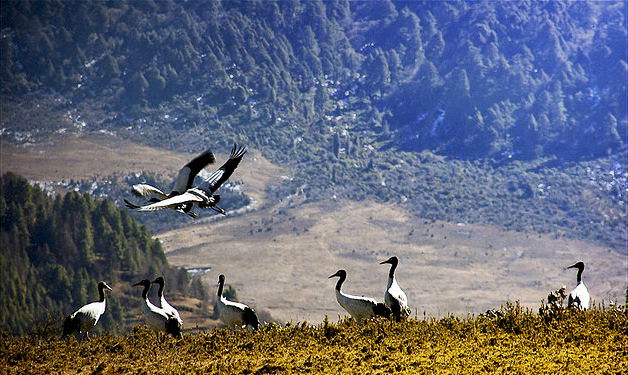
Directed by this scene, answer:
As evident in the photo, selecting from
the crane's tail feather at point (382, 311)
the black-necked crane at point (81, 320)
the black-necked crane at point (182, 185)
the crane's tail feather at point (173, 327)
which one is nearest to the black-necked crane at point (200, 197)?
the black-necked crane at point (182, 185)

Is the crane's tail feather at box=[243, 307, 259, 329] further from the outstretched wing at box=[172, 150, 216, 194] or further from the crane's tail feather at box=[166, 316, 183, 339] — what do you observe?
the outstretched wing at box=[172, 150, 216, 194]

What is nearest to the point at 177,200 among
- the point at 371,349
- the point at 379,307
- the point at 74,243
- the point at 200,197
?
the point at 200,197

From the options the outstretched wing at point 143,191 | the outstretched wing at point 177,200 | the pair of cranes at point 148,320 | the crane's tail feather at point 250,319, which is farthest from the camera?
the crane's tail feather at point 250,319

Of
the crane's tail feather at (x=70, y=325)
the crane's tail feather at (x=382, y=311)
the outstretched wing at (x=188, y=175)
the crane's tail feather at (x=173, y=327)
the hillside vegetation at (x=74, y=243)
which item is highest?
the outstretched wing at (x=188, y=175)

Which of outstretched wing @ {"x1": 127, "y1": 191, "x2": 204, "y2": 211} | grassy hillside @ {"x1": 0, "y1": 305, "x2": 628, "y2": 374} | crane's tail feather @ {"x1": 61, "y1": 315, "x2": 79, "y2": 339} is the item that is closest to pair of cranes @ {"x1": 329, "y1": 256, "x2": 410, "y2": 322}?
grassy hillside @ {"x1": 0, "y1": 305, "x2": 628, "y2": 374}

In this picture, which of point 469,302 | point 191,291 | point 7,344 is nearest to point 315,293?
point 469,302

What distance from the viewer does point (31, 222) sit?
125438 mm

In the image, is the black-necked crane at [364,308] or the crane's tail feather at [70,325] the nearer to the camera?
the black-necked crane at [364,308]

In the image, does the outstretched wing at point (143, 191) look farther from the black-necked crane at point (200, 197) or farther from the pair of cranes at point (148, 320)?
the pair of cranes at point (148, 320)

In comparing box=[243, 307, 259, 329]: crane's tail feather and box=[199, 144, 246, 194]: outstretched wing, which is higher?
box=[199, 144, 246, 194]: outstretched wing

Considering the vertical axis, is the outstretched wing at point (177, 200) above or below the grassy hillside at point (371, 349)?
above

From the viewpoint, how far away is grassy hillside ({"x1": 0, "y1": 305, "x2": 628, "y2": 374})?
18.0 m

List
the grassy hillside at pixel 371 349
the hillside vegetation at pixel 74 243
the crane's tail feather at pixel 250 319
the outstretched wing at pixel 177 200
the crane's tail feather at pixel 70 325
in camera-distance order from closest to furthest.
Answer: the grassy hillside at pixel 371 349
the outstretched wing at pixel 177 200
the crane's tail feather at pixel 70 325
the crane's tail feather at pixel 250 319
the hillside vegetation at pixel 74 243

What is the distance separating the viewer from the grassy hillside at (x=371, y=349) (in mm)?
18016
